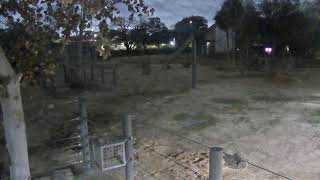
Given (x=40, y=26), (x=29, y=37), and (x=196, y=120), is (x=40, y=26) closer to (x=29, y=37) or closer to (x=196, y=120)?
(x=29, y=37)

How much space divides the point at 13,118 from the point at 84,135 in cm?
189

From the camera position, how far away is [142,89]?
16609 mm

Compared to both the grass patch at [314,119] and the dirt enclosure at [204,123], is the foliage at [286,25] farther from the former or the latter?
the grass patch at [314,119]

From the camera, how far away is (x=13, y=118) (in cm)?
441

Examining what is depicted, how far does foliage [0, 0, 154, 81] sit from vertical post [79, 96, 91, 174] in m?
1.27

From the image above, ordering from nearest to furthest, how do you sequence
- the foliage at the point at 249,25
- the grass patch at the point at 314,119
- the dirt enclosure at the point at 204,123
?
1. the dirt enclosure at the point at 204,123
2. the grass patch at the point at 314,119
3. the foliage at the point at 249,25

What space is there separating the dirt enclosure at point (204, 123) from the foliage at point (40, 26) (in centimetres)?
189

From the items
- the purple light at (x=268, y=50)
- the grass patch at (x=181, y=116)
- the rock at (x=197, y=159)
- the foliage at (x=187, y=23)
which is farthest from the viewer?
the foliage at (x=187, y=23)

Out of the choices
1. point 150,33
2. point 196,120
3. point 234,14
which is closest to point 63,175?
point 196,120

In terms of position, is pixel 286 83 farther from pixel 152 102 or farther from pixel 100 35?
pixel 100 35

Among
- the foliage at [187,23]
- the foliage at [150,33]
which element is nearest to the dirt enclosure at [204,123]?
the foliage at [187,23]

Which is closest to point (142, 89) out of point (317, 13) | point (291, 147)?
point (291, 147)

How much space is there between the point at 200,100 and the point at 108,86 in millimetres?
5469

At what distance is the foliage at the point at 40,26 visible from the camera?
466cm
